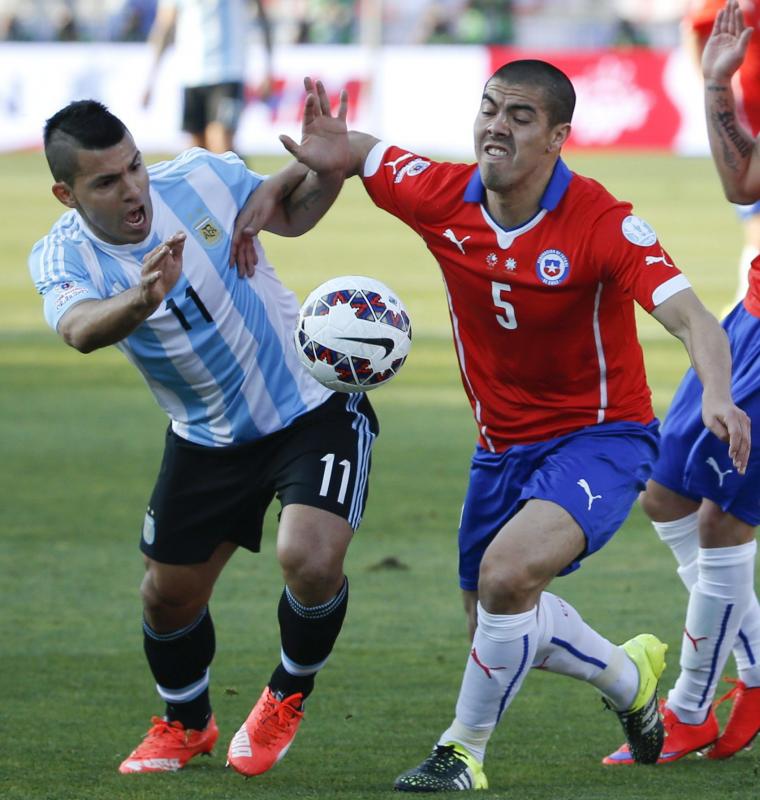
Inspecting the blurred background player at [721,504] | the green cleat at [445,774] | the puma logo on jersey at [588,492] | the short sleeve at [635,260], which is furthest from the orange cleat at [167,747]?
the short sleeve at [635,260]

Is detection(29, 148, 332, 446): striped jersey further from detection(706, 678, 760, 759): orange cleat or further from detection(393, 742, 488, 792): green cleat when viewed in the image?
detection(706, 678, 760, 759): orange cleat

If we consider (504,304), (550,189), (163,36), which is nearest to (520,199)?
(550,189)

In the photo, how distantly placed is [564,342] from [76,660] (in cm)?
243

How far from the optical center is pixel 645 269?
4801 millimetres

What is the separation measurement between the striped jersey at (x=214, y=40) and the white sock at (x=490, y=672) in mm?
10801

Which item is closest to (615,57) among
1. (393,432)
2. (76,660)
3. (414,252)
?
(414,252)

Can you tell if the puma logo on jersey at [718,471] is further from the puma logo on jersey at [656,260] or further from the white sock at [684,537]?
the puma logo on jersey at [656,260]

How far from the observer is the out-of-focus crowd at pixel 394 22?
109ft

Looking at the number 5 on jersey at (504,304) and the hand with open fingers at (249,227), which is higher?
the hand with open fingers at (249,227)

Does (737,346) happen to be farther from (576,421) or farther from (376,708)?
(376,708)

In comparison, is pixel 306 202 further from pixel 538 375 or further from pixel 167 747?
pixel 167 747

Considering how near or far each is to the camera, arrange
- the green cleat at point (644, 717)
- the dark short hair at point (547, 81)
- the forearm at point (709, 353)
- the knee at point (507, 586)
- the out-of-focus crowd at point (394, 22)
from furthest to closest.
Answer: the out-of-focus crowd at point (394, 22), the green cleat at point (644, 717), the dark short hair at point (547, 81), the knee at point (507, 586), the forearm at point (709, 353)

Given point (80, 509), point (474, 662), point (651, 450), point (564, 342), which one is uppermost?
point (564, 342)

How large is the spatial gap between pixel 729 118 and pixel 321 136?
1298 millimetres
